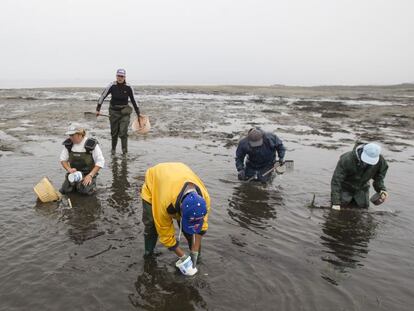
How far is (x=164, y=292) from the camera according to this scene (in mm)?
4270

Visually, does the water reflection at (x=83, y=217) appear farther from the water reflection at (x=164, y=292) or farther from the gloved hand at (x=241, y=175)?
the gloved hand at (x=241, y=175)

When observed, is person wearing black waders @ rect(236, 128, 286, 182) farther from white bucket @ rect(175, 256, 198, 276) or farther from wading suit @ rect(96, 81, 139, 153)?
white bucket @ rect(175, 256, 198, 276)

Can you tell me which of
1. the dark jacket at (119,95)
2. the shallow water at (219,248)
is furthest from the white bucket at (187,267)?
the dark jacket at (119,95)

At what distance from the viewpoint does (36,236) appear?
5.45 metres

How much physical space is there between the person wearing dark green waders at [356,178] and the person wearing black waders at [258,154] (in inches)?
59.7

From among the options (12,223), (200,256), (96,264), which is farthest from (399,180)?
(12,223)

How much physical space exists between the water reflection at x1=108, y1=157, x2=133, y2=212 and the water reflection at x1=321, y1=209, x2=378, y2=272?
129 inches

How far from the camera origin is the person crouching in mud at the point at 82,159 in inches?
268

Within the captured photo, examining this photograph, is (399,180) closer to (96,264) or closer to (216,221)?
(216,221)

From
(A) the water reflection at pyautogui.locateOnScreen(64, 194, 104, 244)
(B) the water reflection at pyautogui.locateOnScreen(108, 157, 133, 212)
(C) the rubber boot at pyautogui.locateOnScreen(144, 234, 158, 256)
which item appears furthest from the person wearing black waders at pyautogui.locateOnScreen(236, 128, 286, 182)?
(C) the rubber boot at pyautogui.locateOnScreen(144, 234, 158, 256)

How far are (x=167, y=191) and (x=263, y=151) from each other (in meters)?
4.39

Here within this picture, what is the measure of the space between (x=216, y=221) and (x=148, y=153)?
5.34 m

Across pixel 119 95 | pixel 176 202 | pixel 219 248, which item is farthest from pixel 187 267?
pixel 119 95

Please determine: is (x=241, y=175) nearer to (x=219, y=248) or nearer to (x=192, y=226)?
(x=219, y=248)
